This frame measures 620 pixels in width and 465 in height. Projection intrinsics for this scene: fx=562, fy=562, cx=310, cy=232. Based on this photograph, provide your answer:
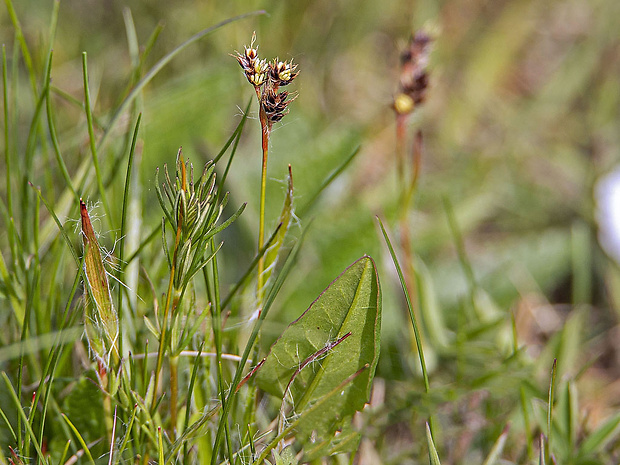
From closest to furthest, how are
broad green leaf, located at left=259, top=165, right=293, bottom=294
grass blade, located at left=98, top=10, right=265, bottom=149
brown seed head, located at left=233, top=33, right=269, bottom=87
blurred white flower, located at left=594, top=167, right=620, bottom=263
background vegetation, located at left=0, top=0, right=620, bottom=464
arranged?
1. brown seed head, located at left=233, top=33, right=269, bottom=87
2. broad green leaf, located at left=259, top=165, right=293, bottom=294
3. grass blade, located at left=98, top=10, right=265, bottom=149
4. background vegetation, located at left=0, top=0, right=620, bottom=464
5. blurred white flower, located at left=594, top=167, right=620, bottom=263

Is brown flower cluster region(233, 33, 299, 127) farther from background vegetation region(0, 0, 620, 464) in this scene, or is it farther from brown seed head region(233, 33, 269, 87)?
background vegetation region(0, 0, 620, 464)

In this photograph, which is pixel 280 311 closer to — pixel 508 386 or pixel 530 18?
pixel 508 386

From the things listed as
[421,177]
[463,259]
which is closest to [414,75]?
[463,259]

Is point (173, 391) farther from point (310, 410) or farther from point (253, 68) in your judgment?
point (253, 68)

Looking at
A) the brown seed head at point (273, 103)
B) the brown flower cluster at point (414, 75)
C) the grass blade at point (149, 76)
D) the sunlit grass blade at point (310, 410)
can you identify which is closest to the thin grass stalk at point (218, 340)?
the sunlit grass blade at point (310, 410)

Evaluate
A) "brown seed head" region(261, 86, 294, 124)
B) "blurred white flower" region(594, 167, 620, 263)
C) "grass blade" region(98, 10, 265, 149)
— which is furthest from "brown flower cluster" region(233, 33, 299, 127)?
"blurred white flower" region(594, 167, 620, 263)

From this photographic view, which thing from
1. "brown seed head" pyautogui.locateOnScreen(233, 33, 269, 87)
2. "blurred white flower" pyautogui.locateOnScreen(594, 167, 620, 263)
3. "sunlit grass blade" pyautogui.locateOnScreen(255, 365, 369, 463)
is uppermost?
"blurred white flower" pyautogui.locateOnScreen(594, 167, 620, 263)

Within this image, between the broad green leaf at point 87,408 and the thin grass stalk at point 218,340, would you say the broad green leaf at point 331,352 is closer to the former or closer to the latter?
the thin grass stalk at point 218,340
